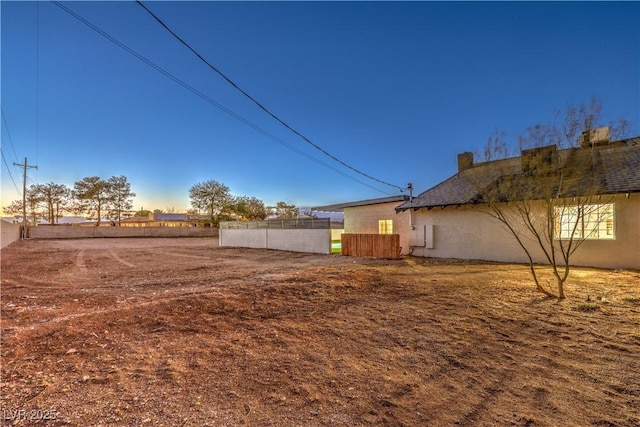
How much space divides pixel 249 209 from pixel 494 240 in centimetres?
3329

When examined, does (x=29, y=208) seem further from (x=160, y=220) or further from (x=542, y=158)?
(x=542, y=158)

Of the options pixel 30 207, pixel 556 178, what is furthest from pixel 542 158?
pixel 30 207

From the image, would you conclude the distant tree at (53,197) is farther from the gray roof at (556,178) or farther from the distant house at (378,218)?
the gray roof at (556,178)

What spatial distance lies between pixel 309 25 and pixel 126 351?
1060cm

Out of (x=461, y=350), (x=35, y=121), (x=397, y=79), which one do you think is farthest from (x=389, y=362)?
(x=35, y=121)

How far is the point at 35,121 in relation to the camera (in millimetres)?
13898

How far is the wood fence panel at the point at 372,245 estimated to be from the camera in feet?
44.1

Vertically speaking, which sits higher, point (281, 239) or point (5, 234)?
point (5, 234)

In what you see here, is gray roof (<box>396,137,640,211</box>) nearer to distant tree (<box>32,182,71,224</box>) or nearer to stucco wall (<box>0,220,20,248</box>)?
stucco wall (<box>0,220,20,248</box>)

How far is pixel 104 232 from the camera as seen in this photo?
3706cm

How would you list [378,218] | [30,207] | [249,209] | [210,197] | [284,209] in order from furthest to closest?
[284,209], [210,197], [30,207], [249,209], [378,218]

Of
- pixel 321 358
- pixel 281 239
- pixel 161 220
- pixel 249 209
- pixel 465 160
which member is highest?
pixel 465 160

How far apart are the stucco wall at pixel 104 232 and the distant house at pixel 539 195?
32612 millimetres

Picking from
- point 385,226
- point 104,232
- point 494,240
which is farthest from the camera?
point 104,232
